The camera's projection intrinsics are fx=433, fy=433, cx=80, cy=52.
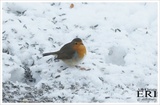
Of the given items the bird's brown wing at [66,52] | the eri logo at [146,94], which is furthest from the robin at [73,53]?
the eri logo at [146,94]

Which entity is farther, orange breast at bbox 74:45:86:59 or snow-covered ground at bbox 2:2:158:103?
orange breast at bbox 74:45:86:59

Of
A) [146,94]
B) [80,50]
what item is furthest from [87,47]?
[146,94]

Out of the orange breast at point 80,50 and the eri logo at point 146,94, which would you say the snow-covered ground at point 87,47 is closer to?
the eri logo at point 146,94

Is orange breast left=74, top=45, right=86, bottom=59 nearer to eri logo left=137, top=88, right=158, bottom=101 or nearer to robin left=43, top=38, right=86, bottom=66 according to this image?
robin left=43, top=38, right=86, bottom=66

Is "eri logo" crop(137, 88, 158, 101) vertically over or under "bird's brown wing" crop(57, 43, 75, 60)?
under

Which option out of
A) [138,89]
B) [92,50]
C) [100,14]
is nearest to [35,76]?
[92,50]

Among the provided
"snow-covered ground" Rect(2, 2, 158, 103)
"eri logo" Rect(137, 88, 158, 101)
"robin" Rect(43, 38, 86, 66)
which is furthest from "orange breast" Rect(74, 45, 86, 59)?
"eri logo" Rect(137, 88, 158, 101)

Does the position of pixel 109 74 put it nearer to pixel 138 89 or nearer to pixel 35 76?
pixel 138 89

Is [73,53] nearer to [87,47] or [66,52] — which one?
[66,52]
